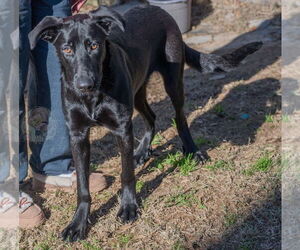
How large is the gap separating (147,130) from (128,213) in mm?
1157

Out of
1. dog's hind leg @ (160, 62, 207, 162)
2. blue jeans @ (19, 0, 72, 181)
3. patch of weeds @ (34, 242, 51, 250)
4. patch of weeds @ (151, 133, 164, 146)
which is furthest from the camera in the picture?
patch of weeds @ (151, 133, 164, 146)

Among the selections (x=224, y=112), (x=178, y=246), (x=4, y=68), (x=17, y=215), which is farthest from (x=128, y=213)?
(x=224, y=112)

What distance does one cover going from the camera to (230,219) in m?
4.05

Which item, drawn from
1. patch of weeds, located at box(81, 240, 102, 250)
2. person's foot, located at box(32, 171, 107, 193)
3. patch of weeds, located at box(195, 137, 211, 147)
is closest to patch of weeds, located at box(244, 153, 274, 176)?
patch of weeds, located at box(195, 137, 211, 147)

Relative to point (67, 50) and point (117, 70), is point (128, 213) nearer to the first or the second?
point (117, 70)

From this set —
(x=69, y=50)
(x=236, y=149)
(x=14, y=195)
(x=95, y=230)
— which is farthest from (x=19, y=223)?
(x=236, y=149)

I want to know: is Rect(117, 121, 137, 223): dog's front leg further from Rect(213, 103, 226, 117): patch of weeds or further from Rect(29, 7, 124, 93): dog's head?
Rect(213, 103, 226, 117): patch of weeds

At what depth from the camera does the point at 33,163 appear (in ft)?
15.3

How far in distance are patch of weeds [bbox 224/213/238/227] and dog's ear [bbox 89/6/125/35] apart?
1.42 meters

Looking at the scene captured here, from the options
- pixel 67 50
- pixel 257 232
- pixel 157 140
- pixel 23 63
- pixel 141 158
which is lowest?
pixel 157 140

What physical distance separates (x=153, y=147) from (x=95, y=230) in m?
1.39

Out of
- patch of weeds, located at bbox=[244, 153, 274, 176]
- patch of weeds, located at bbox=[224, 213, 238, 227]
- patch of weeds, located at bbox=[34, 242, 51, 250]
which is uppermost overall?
patch of weeds, located at bbox=[224, 213, 238, 227]

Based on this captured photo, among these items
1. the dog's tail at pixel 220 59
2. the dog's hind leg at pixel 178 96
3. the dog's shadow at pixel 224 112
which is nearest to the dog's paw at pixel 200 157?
the dog's hind leg at pixel 178 96

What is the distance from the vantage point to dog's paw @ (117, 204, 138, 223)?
4.12 m
